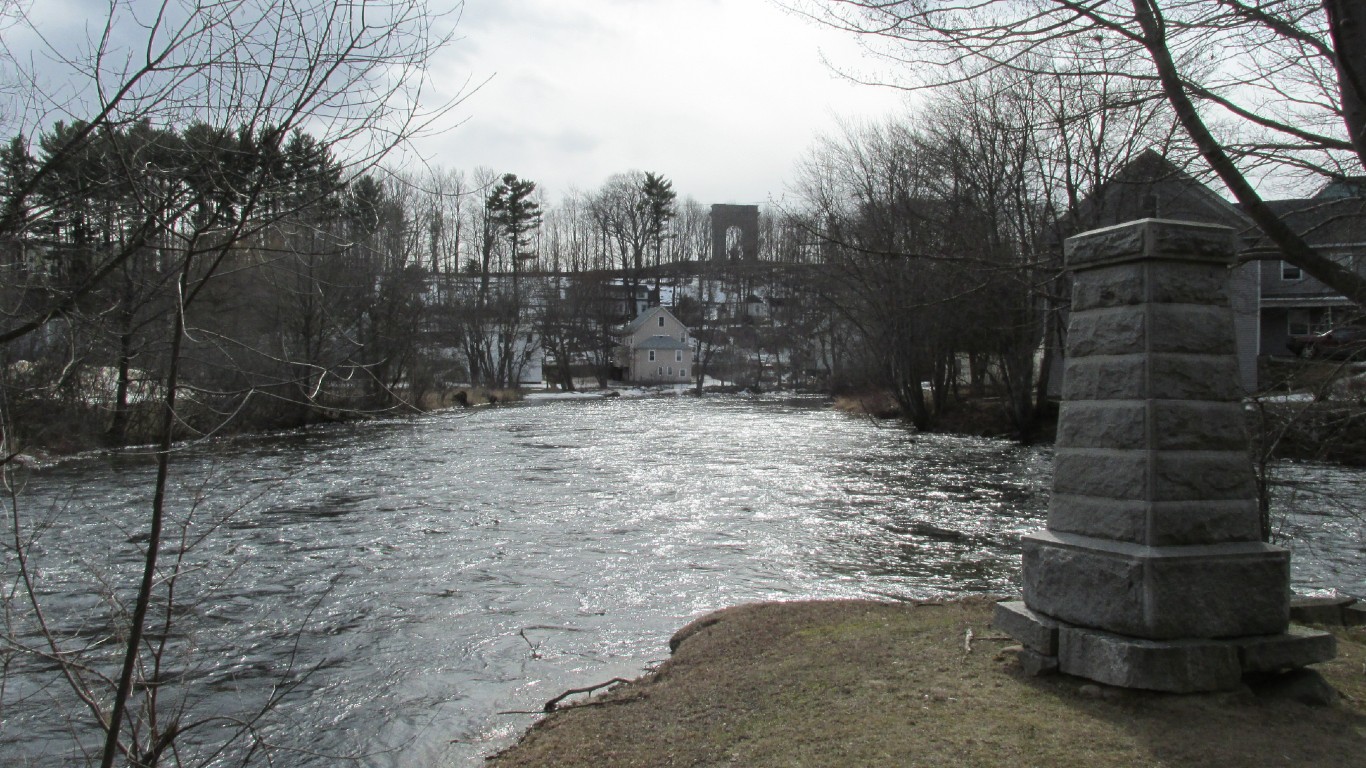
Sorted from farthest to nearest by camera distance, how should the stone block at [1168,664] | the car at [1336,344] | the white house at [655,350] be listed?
the white house at [655,350] → the car at [1336,344] → the stone block at [1168,664]

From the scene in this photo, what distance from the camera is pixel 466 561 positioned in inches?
454

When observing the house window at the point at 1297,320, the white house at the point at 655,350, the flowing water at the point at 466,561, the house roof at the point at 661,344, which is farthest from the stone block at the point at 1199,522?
the house roof at the point at 661,344

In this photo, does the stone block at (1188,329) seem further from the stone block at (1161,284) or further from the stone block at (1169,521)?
the stone block at (1169,521)

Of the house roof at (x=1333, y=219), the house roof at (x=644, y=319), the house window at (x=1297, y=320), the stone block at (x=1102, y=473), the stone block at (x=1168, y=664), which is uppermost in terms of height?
the house roof at (x=644, y=319)

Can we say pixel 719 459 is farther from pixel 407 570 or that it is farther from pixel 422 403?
pixel 422 403

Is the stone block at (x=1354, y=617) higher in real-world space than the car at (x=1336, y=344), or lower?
lower

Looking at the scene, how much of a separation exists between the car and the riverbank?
2469 mm

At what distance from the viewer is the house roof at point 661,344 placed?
3258 inches

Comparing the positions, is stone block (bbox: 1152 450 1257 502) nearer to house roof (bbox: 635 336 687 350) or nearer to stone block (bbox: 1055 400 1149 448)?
stone block (bbox: 1055 400 1149 448)

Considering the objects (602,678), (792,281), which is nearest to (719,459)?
(602,678)

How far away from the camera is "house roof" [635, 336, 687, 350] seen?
8275cm

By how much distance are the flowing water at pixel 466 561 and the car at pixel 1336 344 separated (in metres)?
1.38

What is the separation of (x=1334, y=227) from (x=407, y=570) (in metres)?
9.75

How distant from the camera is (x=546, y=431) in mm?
30562
